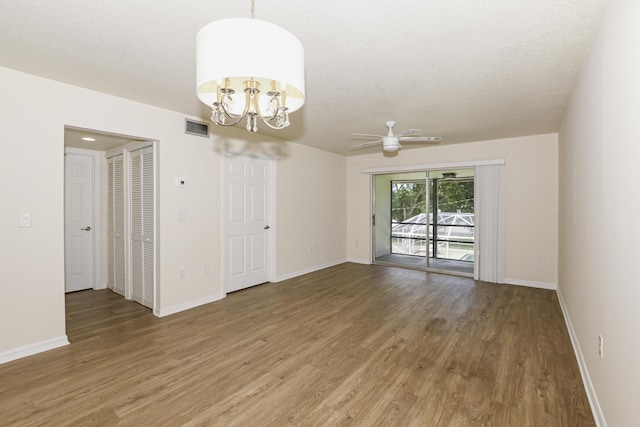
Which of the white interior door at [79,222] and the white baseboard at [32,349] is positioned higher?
the white interior door at [79,222]

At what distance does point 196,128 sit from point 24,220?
195cm

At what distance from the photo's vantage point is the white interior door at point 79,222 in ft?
15.0

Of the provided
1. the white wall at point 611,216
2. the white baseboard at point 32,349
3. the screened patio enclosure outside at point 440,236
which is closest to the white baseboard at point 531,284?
the screened patio enclosure outside at point 440,236

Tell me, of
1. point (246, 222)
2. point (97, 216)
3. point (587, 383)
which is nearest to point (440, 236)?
point (246, 222)

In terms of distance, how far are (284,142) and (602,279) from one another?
446 cm

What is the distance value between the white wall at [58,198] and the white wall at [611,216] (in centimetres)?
388

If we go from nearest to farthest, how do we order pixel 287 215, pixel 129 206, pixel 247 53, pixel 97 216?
1. pixel 247 53
2. pixel 129 206
3. pixel 97 216
4. pixel 287 215

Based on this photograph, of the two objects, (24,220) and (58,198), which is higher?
(58,198)

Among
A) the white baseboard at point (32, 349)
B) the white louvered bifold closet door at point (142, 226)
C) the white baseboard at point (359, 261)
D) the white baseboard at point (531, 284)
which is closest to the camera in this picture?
the white baseboard at point (32, 349)

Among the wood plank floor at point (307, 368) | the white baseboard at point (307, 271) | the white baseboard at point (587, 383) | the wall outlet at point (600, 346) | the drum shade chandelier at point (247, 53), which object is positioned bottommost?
the wood plank floor at point (307, 368)

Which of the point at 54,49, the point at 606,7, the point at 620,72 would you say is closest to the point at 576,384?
the point at 620,72

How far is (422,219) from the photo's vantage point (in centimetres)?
708

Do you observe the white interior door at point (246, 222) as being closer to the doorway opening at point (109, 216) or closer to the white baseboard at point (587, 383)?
the doorway opening at point (109, 216)

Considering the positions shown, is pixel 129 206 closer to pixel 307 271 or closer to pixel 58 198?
pixel 58 198
